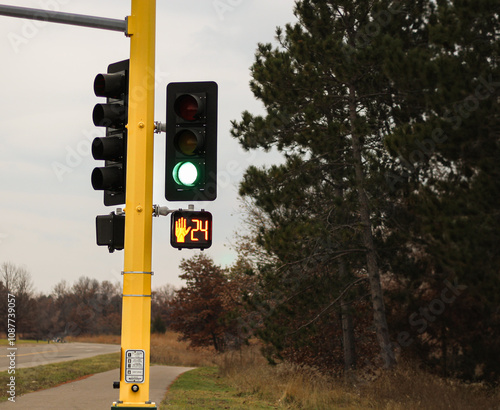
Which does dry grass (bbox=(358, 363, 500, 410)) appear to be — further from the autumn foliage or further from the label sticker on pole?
the autumn foliage

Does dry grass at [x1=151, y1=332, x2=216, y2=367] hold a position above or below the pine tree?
below

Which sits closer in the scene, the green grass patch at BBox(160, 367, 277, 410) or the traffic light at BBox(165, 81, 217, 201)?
the traffic light at BBox(165, 81, 217, 201)

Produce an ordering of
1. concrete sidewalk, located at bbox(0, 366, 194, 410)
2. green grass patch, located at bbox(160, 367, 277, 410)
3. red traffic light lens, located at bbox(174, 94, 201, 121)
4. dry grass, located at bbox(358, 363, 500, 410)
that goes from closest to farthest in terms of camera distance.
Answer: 1. red traffic light lens, located at bbox(174, 94, 201, 121)
2. concrete sidewalk, located at bbox(0, 366, 194, 410)
3. dry grass, located at bbox(358, 363, 500, 410)
4. green grass patch, located at bbox(160, 367, 277, 410)

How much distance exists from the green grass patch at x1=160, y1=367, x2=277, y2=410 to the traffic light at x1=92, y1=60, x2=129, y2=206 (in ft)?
29.2

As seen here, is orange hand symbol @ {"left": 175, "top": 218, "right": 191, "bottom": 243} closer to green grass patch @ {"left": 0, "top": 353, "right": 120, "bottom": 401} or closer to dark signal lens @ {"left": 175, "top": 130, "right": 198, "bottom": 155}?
dark signal lens @ {"left": 175, "top": 130, "right": 198, "bottom": 155}

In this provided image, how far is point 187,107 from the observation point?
17.9ft

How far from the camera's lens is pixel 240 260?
2677 centimetres

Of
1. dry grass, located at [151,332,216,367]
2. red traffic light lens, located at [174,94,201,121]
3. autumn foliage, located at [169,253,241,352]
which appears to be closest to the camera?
red traffic light lens, located at [174,94,201,121]

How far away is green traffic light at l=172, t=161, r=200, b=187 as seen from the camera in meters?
5.37

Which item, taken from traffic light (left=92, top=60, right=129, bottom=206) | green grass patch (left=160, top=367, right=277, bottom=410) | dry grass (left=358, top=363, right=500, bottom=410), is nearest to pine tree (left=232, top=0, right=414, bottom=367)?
dry grass (left=358, top=363, right=500, bottom=410)

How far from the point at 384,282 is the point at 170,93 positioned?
15835mm

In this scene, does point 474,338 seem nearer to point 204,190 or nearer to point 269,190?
point 269,190

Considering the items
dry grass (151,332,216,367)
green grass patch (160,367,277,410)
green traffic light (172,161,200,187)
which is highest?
green traffic light (172,161,200,187)

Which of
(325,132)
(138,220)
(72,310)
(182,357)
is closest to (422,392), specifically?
(325,132)
